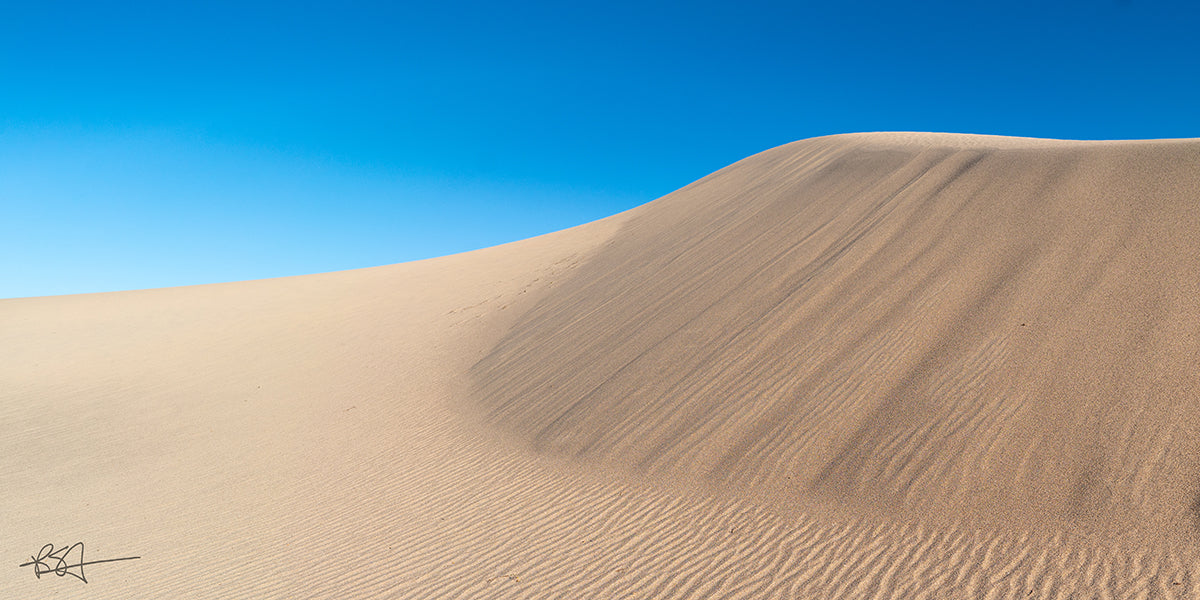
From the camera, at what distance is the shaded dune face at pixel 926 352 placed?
20.5ft

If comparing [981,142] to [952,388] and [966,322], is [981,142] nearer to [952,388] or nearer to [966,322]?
[966,322]

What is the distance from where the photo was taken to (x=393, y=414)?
12523 mm

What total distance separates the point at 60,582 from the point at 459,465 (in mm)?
4478

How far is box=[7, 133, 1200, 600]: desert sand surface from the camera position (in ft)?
19.1
